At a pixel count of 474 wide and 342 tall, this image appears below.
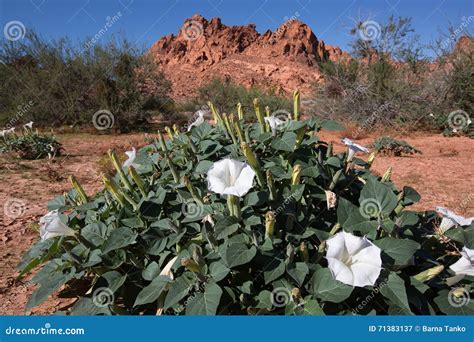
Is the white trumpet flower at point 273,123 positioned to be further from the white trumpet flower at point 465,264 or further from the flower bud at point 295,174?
the white trumpet flower at point 465,264

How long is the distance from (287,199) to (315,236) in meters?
0.21

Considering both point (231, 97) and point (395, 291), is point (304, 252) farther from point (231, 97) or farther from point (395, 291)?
point (231, 97)

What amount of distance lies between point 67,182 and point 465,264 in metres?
4.56

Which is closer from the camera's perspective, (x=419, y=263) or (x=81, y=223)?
(x=419, y=263)

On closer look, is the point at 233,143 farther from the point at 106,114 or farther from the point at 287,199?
the point at 106,114

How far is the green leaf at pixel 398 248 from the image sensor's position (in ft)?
4.21

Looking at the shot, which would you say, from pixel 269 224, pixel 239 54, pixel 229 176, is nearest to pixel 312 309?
pixel 269 224

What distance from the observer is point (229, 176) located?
1431 mm

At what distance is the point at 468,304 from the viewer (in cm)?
135

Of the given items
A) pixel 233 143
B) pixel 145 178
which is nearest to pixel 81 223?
pixel 145 178

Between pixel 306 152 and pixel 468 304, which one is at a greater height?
pixel 306 152

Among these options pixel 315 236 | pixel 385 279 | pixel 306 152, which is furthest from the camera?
pixel 306 152

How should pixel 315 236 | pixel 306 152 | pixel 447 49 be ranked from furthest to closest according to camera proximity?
pixel 447 49, pixel 306 152, pixel 315 236

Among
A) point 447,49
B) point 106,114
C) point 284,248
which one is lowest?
point 284,248
